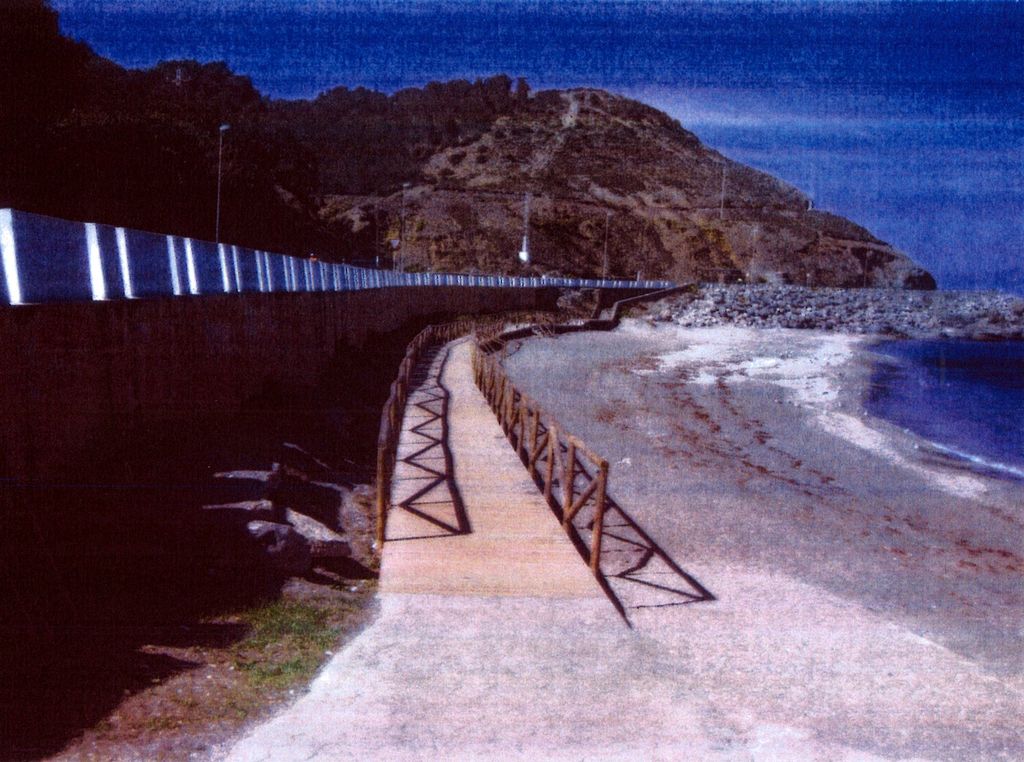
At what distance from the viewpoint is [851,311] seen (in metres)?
94.4

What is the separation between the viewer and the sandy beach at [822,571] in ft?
22.4

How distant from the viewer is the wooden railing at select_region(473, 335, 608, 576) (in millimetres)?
8953

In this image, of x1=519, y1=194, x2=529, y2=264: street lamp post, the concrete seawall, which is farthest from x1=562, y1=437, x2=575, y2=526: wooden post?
x1=519, y1=194, x2=529, y2=264: street lamp post

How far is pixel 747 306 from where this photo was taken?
86.2 meters

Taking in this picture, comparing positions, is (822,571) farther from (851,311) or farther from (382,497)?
(851,311)

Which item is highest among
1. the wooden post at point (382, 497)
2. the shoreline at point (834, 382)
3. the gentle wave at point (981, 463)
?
the wooden post at point (382, 497)

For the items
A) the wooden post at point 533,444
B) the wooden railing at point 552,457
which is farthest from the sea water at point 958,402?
the wooden post at point 533,444

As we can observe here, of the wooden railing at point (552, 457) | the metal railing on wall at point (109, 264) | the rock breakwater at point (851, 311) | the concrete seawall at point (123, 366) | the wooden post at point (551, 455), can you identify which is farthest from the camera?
the rock breakwater at point (851, 311)

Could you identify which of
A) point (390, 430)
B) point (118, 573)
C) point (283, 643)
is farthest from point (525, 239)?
point (283, 643)

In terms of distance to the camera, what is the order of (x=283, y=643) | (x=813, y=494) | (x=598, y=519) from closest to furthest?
1. (x=283, y=643)
2. (x=598, y=519)
3. (x=813, y=494)

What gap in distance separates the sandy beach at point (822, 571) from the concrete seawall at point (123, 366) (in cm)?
493

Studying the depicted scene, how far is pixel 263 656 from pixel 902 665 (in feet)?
20.0

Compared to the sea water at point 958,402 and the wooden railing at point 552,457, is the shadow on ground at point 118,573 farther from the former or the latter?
the sea water at point 958,402

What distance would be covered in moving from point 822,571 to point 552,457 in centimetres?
433
